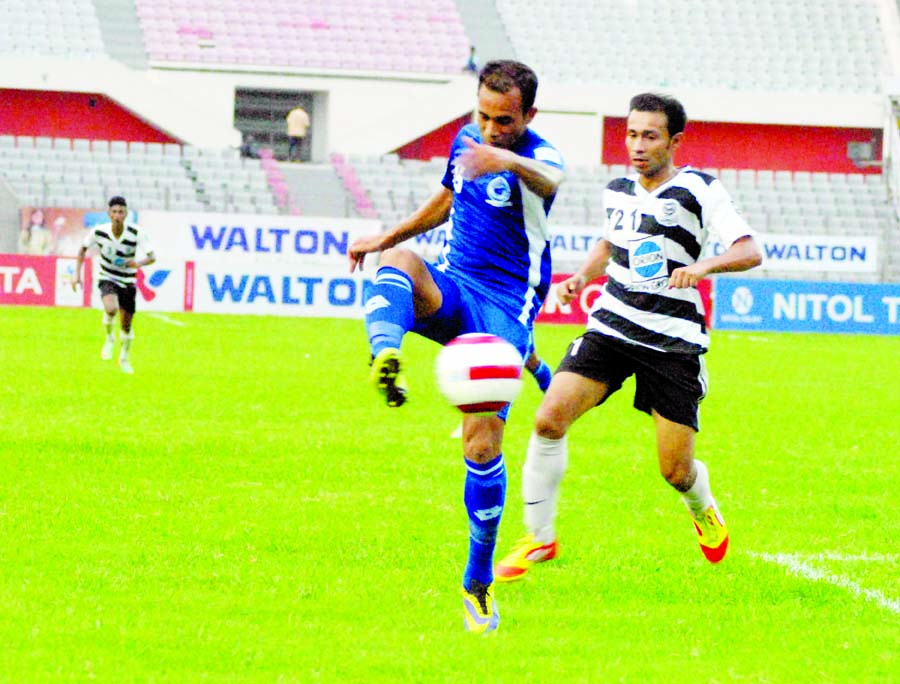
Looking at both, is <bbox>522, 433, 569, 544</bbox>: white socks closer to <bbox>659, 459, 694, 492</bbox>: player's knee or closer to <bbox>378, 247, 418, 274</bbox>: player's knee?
<bbox>659, 459, 694, 492</bbox>: player's knee

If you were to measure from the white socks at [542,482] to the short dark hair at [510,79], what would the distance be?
1812mm

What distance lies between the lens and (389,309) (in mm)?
5496

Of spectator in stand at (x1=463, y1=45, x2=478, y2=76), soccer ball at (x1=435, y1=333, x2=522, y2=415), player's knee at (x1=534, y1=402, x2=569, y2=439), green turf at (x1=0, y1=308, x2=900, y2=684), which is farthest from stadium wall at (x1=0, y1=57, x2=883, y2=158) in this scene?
soccer ball at (x1=435, y1=333, x2=522, y2=415)

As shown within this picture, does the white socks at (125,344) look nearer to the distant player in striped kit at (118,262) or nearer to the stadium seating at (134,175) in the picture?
the distant player in striped kit at (118,262)

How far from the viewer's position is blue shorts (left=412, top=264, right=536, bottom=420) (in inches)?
231

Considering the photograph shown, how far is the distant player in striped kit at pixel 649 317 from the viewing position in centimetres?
677

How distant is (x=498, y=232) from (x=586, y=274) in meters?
0.98

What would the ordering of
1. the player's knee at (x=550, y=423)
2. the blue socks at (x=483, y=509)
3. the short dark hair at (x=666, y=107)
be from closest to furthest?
1. the blue socks at (x=483, y=509)
2. the short dark hair at (x=666, y=107)
3. the player's knee at (x=550, y=423)

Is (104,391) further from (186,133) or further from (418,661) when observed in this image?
(186,133)

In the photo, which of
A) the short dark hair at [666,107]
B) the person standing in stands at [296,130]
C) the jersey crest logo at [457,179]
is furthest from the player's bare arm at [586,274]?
the person standing in stands at [296,130]

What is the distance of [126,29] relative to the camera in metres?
39.0

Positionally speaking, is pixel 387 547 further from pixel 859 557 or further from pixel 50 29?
pixel 50 29

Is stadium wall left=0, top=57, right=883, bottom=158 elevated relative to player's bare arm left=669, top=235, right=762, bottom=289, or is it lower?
lower

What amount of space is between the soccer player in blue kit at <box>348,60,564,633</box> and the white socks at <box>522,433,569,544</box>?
0.91 m
